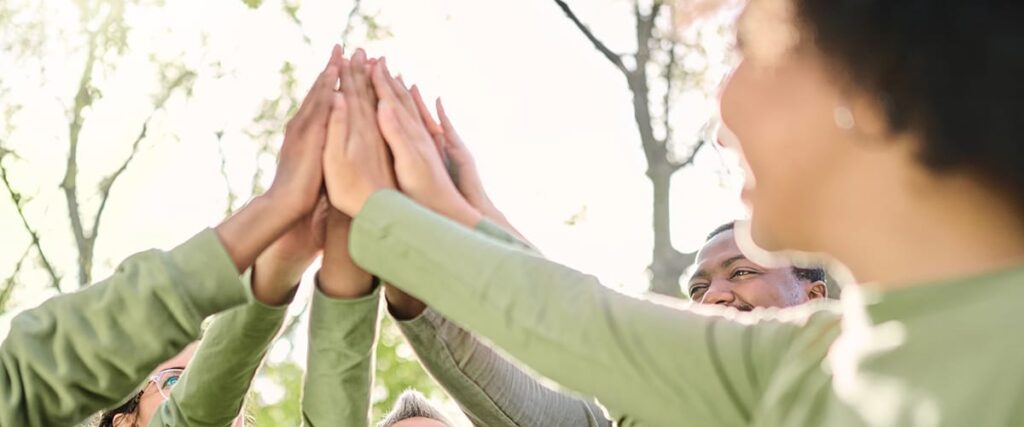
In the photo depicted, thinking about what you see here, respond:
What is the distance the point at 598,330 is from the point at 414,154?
75cm

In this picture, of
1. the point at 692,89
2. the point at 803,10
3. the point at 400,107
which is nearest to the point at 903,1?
the point at 803,10

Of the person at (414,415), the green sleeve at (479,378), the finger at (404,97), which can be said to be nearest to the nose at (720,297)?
the green sleeve at (479,378)

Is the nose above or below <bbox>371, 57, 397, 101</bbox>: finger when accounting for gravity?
below

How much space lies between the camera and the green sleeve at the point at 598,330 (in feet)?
5.21

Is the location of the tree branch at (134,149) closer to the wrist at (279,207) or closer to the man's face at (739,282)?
the man's face at (739,282)

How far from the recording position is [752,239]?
4.97 ft

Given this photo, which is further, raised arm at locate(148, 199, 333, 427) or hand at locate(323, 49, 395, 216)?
raised arm at locate(148, 199, 333, 427)

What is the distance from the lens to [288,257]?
2.44 m

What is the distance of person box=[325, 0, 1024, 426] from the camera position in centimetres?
122

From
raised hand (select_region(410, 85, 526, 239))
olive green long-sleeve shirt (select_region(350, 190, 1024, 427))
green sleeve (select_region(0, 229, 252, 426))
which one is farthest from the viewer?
raised hand (select_region(410, 85, 526, 239))

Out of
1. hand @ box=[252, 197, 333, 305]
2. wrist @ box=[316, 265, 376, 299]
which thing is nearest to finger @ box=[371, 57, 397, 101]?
hand @ box=[252, 197, 333, 305]

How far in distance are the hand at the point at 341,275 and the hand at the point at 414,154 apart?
260 millimetres

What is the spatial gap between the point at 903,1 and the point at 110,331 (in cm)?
137

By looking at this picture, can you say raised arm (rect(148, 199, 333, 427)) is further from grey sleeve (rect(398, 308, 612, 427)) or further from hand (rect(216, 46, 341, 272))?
grey sleeve (rect(398, 308, 612, 427))
